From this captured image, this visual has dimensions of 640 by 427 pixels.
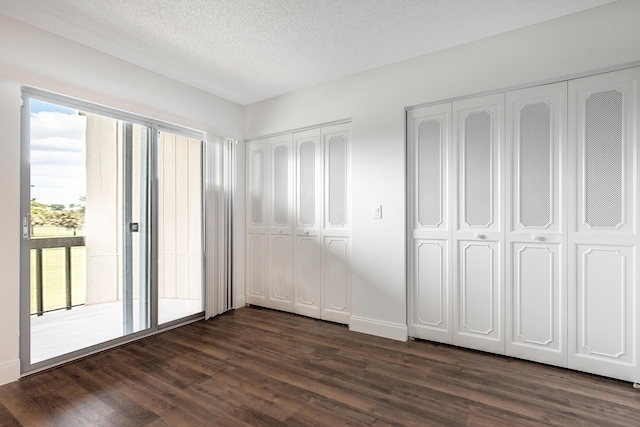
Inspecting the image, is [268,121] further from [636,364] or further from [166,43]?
[636,364]

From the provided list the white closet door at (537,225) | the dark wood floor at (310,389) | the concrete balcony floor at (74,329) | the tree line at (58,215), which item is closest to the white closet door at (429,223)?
the dark wood floor at (310,389)

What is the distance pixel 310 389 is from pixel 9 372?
220 cm

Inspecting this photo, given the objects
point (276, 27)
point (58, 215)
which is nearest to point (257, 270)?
point (58, 215)

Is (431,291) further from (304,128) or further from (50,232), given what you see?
(50,232)

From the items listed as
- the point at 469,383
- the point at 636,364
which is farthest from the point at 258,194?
the point at 636,364

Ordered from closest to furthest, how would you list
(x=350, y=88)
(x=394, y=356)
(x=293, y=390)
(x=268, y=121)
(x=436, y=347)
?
(x=293, y=390) → (x=394, y=356) → (x=436, y=347) → (x=350, y=88) → (x=268, y=121)

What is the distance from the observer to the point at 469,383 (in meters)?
2.32

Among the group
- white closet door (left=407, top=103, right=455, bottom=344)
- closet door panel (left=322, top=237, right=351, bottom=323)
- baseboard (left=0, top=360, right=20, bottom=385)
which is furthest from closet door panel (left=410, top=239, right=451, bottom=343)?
baseboard (left=0, top=360, right=20, bottom=385)

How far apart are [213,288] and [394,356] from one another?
2257 mm

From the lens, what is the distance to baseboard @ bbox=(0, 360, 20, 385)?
233cm

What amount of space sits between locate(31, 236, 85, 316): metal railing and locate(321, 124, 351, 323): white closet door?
2.40 m

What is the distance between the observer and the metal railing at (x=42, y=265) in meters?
2.61

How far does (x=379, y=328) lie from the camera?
129 inches

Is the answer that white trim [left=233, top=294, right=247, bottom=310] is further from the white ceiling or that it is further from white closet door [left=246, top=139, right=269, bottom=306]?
the white ceiling
